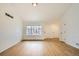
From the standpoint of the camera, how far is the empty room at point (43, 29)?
2.33 m

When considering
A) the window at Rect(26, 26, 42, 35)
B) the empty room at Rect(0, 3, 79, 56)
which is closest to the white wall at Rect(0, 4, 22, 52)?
the empty room at Rect(0, 3, 79, 56)

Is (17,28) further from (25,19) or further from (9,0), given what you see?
(9,0)

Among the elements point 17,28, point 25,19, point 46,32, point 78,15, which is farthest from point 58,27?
point 17,28

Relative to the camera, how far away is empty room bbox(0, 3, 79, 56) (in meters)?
2.33

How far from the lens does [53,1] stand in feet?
6.54

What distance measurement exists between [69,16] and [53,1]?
1.27m

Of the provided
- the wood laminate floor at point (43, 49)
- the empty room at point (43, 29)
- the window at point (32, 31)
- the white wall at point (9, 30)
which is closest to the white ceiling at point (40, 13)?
the empty room at point (43, 29)

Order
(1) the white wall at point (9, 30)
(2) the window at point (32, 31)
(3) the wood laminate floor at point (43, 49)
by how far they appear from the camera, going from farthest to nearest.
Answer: (1) the white wall at point (9, 30) < (2) the window at point (32, 31) < (3) the wood laminate floor at point (43, 49)

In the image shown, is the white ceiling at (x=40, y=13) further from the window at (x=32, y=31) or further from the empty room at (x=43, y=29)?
the window at (x=32, y=31)

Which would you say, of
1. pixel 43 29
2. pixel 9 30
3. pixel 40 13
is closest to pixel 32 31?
pixel 43 29

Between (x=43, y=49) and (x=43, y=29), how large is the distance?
2.15ft

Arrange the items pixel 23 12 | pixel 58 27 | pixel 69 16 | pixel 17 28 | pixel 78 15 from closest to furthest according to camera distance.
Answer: pixel 23 12, pixel 78 15, pixel 58 27, pixel 69 16, pixel 17 28

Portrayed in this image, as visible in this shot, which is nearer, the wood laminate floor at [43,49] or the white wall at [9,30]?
the wood laminate floor at [43,49]

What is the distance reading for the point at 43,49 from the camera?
102 inches
